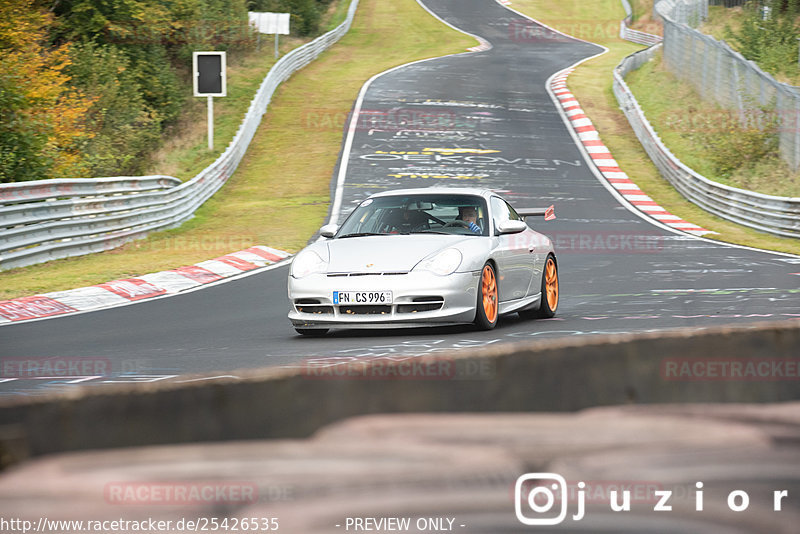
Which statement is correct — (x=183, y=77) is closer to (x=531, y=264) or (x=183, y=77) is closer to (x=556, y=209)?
(x=556, y=209)

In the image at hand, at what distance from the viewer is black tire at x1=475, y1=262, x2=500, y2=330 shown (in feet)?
32.1

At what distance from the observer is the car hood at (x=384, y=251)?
9.70 meters

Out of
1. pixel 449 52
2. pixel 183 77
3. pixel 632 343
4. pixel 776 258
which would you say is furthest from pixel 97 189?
pixel 449 52

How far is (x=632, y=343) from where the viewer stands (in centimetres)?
392

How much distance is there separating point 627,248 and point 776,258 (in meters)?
2.54

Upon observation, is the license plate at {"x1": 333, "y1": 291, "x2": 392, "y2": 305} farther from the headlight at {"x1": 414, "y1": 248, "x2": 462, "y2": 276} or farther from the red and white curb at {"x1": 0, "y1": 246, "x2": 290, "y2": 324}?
the red and white curb at {"x1": 0, "y1": 246, "x2": 290, "y2": 324}

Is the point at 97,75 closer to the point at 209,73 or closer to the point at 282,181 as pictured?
the point at 209,73

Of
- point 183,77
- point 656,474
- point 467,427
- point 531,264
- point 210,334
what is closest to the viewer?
point 656,474

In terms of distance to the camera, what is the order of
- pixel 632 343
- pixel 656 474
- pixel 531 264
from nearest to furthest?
pixel 656 474, pixel 632 343, pixel 531 264

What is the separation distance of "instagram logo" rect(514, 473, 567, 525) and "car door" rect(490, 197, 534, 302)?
23.9 feet

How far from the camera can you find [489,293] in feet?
33.1
